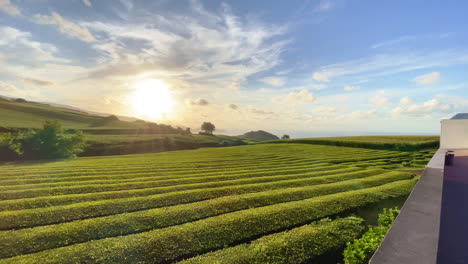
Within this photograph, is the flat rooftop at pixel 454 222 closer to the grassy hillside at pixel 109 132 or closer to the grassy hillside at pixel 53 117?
the grassy hillside at pixel 109 132

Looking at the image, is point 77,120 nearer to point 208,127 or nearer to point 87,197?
point 208,127

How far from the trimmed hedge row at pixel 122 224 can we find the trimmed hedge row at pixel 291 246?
3.23 metres

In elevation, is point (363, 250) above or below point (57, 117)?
below

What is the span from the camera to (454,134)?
2053 cm

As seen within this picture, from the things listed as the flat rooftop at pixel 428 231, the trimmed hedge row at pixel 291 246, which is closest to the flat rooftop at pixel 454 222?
the flat rooftop at pixel 428 231

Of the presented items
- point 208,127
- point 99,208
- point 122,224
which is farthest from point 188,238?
point 208,127

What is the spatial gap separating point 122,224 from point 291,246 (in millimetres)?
6778

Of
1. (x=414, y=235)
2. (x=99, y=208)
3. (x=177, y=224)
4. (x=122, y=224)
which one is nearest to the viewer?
(x=414, y=235)

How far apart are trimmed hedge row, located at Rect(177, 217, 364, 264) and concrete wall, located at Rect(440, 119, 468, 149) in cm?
1901

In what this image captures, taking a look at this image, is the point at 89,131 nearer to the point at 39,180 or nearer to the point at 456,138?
the point at 39,180

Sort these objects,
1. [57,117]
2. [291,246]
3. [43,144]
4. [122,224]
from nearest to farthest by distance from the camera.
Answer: [291,246] < [122,224] < [43,144] < [57,117]

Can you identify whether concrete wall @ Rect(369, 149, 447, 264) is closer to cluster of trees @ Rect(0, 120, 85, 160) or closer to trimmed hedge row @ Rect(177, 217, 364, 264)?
trimmed hedge row @ Rect(177, 217, 364, 264)

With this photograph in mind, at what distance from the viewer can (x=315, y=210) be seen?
1048cm

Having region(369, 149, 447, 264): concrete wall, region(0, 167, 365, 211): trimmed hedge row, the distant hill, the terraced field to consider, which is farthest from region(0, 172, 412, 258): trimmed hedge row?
the distant hill
